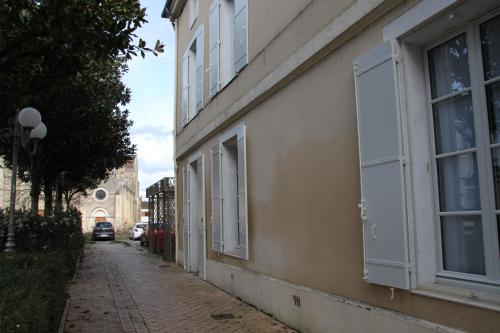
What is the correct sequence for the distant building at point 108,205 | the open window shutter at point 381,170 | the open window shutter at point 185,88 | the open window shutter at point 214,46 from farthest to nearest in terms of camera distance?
the distant building at point 108,205, the open window shutter at point 185,88, the open window shutter at point 214,46, the open window shutter at point 381,170

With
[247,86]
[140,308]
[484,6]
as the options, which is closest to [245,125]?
[247,86]

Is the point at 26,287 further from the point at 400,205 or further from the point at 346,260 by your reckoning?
the point at 400,205

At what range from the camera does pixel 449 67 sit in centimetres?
416

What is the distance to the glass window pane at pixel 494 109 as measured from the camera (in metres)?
3.66

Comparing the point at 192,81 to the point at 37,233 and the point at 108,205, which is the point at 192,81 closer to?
the point at 37,233

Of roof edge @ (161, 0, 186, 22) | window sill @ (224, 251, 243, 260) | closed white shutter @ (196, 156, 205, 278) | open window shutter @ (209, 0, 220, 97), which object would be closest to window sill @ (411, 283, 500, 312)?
window sill @ (224, 251, 243, 260)

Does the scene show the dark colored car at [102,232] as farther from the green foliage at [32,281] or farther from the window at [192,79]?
the green foliage at [32,281]

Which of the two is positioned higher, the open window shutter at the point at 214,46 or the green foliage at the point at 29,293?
the open window shutter at the point at 214,46

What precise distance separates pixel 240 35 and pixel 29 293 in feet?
20.8

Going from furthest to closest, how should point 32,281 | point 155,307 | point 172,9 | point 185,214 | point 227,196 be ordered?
point 172,9
point 185,214
point 227,196
point 155,307
point 32,281

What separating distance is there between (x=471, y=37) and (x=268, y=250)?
4.65 meters

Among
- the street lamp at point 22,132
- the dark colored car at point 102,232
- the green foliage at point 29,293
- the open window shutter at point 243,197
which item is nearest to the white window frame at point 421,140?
the green foliage at point 29,293

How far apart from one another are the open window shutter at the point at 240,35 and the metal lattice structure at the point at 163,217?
7.77 meters

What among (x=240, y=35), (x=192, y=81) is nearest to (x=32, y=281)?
(x=240, y=35)
